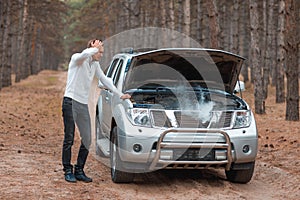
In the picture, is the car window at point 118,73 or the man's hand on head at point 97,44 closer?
the man's hand on head at point 97,44

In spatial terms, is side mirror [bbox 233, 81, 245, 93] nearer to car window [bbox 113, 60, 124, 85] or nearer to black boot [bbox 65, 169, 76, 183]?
car window [bbox 113, 60, 124, 85]

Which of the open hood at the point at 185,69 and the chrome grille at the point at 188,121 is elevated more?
the open hood at the point at 185,69

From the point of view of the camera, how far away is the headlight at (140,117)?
714 cm

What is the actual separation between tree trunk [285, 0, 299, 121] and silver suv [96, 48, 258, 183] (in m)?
6.51

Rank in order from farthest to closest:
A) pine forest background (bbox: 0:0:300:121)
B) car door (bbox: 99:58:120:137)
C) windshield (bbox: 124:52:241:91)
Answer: pine forest background (bbox: 0:0:300:121) < car door (bbox: 99:58:120:137) < windshield (bbox: 124:52:241:91)

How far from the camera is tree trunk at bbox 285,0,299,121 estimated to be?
564 inches

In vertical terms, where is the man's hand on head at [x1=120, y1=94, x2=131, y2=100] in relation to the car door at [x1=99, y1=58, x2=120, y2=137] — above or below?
above

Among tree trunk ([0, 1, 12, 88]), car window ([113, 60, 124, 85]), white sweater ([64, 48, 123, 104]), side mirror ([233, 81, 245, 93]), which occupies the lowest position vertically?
tree trunk ([0, 1, 12, 88])

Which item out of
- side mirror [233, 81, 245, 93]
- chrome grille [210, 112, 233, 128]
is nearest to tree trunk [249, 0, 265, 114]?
side mirror [233, 81, 245, 93]

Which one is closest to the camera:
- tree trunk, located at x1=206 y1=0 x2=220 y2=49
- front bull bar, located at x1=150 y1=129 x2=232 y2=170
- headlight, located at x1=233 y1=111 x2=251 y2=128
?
front bull bar, located at x1=150 y1=129 x2=232 y2=170

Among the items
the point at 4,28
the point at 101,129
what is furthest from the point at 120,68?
the point at 4,28

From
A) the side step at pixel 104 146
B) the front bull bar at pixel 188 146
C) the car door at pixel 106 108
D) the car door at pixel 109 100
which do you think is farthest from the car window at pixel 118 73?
the front bull bar at pixel 188 146

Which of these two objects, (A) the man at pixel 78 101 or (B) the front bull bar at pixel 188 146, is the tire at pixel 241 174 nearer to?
(B) the front bull bar at pixel 188 146

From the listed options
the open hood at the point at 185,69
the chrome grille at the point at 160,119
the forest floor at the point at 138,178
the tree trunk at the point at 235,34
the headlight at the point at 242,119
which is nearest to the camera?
the forest floor at the point at 138,178
